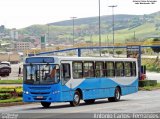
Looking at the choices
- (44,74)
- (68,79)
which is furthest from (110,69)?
(44,74)

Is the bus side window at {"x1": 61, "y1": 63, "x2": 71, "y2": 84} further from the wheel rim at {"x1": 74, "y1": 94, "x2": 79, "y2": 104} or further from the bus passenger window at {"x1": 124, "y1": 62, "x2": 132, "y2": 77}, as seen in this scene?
the bus passenger window at {"x1": 124, "y1": 62, "x2": 132, "y2": 77}

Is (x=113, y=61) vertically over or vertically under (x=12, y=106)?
over

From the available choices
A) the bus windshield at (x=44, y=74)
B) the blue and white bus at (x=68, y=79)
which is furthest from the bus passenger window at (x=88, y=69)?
the bus windshield at (x=44, y=74)

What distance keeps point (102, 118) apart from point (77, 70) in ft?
34.2

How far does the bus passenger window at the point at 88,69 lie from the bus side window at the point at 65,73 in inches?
71.4

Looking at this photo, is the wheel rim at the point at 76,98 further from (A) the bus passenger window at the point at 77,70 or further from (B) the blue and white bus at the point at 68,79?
(A) the bus passenger window at the point at 77,70

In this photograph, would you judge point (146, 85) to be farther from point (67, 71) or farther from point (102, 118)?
point (102, 118)

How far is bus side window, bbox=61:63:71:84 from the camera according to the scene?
31312mm

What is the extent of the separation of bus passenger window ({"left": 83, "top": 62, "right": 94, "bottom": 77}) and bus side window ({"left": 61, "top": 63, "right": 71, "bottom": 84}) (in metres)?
1.81

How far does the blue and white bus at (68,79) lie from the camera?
3085 centimetres

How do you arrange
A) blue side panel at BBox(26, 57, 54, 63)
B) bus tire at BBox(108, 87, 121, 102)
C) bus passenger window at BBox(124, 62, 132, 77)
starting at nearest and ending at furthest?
blue side panel at BBox(26, 57, 54, 63) → bus tire at BBox(108, 87, 121, 102) → bus passenger window at BBox(124, 62, 132, 77)

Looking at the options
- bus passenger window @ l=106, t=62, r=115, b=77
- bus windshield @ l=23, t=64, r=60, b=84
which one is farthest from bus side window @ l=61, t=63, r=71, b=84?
bus passenger window @ l=106, t=62, r=115, b=77

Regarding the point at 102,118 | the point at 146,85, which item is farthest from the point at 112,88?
the point at 146,85

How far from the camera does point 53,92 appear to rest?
30781 millimetres
